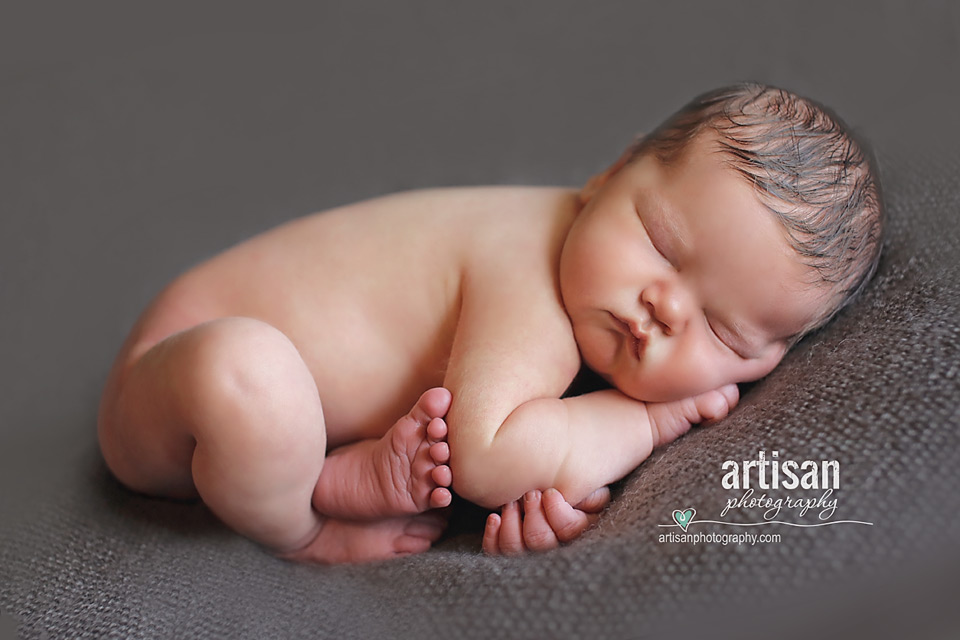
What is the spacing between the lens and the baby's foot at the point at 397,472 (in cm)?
90

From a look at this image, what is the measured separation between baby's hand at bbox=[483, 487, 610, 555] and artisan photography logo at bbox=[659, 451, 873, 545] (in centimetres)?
13

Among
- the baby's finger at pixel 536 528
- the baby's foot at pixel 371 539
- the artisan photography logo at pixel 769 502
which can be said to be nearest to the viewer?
the artisan photography logo at pixel 769 502

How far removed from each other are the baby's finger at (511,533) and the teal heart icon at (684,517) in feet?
0.57

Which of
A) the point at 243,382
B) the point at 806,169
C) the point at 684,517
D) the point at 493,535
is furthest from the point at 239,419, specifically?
the point at 806,169

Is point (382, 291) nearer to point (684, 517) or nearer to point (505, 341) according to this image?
point (505, 341)

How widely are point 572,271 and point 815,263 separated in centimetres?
26

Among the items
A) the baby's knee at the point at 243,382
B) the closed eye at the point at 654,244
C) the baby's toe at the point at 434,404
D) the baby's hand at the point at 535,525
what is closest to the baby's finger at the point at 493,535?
the baby's hand at the point at 535,525

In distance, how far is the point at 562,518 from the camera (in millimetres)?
862

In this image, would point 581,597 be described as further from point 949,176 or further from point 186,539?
point 949,176

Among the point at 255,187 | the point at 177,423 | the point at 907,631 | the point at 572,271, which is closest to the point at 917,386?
the point at 907,631

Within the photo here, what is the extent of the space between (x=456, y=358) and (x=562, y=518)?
21 centimetres

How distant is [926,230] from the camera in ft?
3.36

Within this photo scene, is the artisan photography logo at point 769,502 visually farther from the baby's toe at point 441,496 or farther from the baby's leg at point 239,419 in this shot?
the baby's leg at point 239,419

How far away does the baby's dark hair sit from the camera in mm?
896
